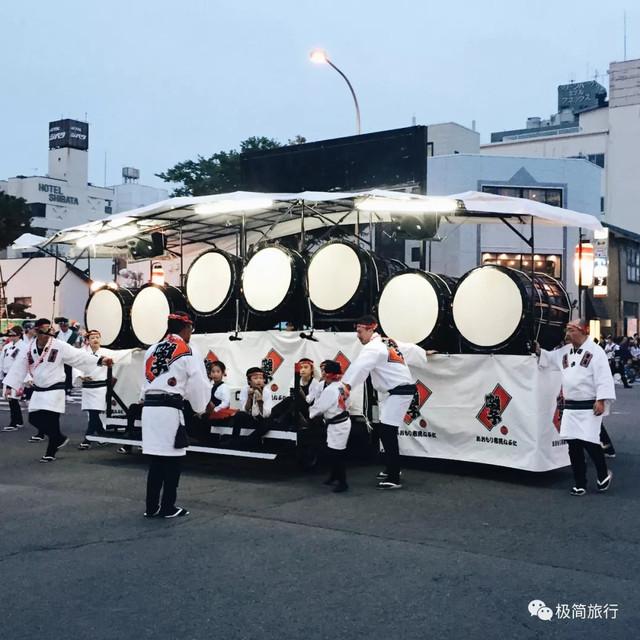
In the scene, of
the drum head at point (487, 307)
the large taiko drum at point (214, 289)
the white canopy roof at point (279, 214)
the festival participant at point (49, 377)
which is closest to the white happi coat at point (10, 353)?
the white canopy roof at point (279, 214)

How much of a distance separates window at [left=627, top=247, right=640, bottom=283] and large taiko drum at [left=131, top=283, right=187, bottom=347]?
131 ft

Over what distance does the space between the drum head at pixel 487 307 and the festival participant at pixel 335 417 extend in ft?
6.06

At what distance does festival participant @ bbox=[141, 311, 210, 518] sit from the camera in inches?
289

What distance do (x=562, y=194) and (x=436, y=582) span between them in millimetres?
37409

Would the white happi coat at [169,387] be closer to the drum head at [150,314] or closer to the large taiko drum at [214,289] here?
the large taiko drum at [214,289]

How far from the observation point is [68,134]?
245ft

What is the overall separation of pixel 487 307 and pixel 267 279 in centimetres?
298

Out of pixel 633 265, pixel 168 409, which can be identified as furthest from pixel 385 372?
→ pixel 633 265

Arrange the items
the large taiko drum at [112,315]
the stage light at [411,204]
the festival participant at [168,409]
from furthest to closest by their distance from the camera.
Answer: the large taiko drum at [112,315] < the stage light at [411,204] < the festival participant at [168,409]

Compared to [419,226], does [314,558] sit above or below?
below

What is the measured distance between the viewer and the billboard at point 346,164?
18.1 metres

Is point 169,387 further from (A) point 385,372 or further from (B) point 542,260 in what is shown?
(B) point 542,260

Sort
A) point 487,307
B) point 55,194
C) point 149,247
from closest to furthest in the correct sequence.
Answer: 1. point 487,307
2. point 149,247
3. point 55,194

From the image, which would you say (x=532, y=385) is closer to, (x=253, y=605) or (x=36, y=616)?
(x=253, y=605)
